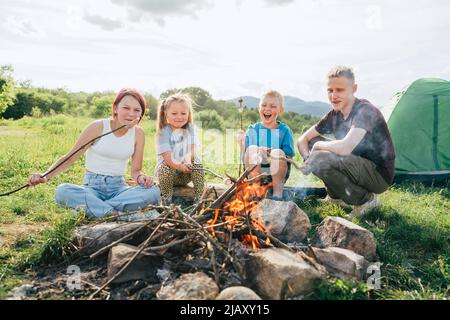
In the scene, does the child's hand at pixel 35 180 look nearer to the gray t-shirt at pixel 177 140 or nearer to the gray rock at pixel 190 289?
the gray t-shirt at pixel 177 140

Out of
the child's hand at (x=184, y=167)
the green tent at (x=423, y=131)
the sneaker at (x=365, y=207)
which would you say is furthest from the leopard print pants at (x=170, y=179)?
the green tent at (x=423, y=131)

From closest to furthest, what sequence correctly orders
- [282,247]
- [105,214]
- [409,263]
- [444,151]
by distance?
1. [282,247]
2. [409,263]
3. [105,214]
4. [444,151]

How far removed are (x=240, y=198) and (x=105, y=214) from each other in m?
1.48

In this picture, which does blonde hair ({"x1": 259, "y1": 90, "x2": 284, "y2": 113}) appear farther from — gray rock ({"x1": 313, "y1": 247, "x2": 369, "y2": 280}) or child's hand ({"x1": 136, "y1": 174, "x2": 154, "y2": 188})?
gray rock ({"x1": 313, "y1": 247, "x2": 369, "y2": 280})

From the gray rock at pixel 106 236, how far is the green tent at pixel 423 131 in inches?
194

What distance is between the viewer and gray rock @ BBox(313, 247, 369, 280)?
10.3 feet

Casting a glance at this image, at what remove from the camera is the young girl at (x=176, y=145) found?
16.4ft

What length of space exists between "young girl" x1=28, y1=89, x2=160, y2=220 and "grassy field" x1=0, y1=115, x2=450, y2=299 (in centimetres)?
35

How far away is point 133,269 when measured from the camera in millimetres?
3016

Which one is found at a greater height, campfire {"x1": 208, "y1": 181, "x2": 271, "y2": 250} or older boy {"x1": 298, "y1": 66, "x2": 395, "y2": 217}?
older boy {"x1": 298, "y1": 66, "x2": 395, "y2": 217}

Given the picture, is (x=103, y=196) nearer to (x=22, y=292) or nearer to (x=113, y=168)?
(x=113, y=168)

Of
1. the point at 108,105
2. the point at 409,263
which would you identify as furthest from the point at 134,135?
the point at 108,105

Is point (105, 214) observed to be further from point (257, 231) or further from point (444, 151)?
point (444, 151)

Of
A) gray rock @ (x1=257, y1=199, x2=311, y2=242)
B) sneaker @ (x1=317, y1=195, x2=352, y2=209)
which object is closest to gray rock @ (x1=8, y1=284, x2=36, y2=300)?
gray rock @ (x1=257, y1=199, x2=311, y2=242)
